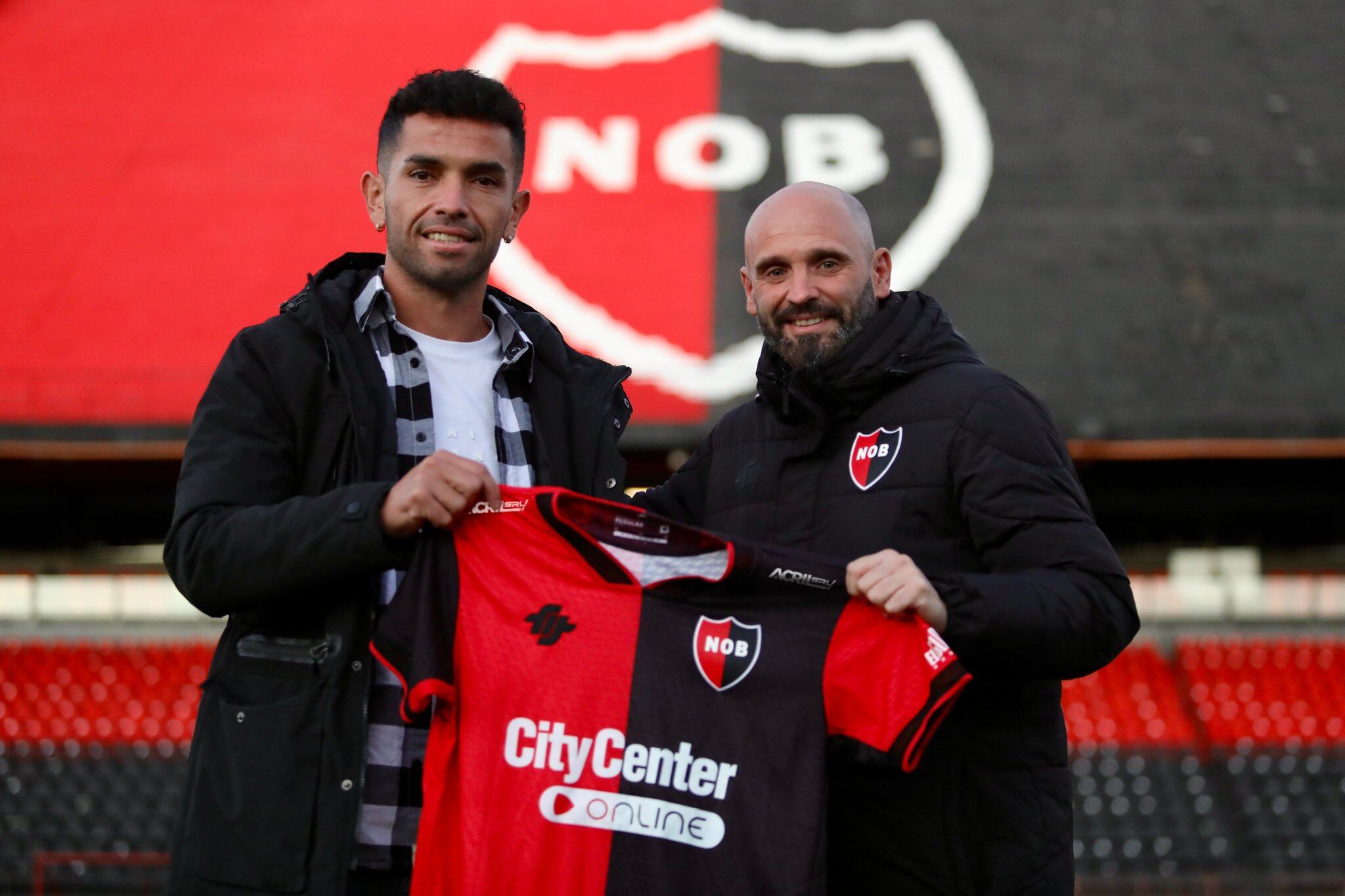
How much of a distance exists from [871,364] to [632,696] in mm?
758

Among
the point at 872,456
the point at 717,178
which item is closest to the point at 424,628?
the point at 872,456

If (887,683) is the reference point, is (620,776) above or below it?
below

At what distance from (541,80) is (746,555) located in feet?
29.7

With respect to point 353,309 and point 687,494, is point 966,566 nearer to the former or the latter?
point 687,494

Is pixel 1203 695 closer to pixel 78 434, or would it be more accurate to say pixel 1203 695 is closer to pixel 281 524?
pixel 78 434

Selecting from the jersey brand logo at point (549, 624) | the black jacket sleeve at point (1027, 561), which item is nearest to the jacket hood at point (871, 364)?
the black jacket sleeve at point (1027, 561)

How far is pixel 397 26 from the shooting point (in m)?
11.0

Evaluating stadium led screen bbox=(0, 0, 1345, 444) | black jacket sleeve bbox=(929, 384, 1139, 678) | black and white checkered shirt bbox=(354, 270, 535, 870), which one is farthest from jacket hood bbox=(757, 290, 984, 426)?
stadium led screen bbox=(0, 0, 1345, 444)

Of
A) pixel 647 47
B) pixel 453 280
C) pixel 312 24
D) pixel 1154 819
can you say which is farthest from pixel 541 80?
pixel 453 280

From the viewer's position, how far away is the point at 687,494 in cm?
264

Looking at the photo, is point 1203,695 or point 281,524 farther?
point 1203,695

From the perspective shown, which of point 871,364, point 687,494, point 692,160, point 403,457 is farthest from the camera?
point 692,160

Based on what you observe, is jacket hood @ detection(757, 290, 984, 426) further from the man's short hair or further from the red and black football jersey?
the man's short hair

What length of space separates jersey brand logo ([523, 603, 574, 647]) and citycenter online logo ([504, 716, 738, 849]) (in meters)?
0.14
